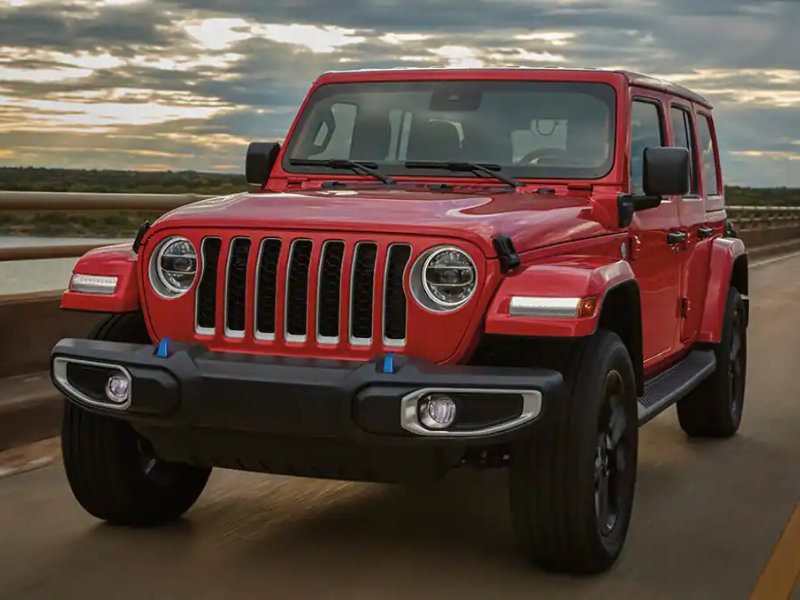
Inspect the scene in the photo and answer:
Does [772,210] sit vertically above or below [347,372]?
below

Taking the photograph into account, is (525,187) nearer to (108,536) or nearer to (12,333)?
(108,536)

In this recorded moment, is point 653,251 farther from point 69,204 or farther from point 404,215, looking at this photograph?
point 69,204

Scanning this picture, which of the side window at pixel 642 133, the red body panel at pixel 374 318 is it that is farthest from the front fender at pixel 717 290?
the red body panel at pixel 374 318

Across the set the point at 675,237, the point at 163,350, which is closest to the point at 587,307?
the point at 163,350

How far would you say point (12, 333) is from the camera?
8.25 metres

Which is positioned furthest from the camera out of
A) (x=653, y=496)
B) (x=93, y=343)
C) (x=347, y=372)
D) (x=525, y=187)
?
(x=653, y=496)

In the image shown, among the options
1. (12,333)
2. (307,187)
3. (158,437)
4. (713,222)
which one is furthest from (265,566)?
(713,222)

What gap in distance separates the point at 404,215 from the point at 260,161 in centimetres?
196

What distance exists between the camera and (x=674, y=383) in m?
7.09

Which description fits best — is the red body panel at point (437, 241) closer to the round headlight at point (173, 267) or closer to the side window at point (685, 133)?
the round headlight at point (173, 267)

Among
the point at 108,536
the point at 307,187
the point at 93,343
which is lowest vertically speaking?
the point at 108,536

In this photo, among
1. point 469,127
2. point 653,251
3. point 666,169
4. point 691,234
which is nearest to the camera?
point 666,169

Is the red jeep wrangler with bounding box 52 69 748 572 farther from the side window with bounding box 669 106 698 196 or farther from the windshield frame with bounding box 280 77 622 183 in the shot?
the side window with bounding box 669 106 698 196

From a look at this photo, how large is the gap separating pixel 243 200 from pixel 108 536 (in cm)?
146
